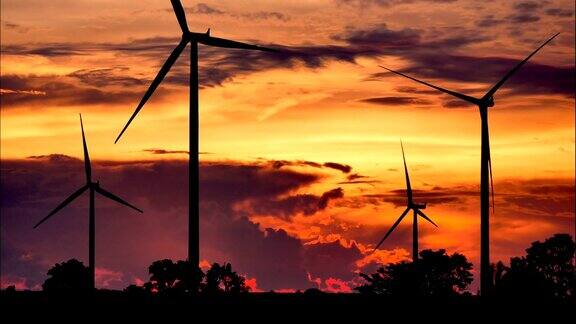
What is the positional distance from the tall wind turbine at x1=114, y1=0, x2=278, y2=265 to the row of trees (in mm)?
10742

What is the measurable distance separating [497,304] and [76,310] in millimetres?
38556

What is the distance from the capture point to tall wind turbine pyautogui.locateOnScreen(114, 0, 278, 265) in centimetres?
9225

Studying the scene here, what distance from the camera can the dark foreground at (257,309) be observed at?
308 feet

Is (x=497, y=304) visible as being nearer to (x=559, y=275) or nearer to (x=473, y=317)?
(x=473, y=317)

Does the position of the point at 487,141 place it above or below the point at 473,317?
above

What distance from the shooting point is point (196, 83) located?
98312mm

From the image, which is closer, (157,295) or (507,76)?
(157,295)

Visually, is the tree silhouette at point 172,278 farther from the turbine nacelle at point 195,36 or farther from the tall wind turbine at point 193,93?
the turbine nacelle at point 195,36

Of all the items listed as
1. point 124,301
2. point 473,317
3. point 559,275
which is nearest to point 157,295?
point 124,301

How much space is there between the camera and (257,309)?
102 meters

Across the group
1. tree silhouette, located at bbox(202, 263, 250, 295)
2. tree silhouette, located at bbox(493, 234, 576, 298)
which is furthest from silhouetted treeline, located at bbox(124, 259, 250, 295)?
tree silhouette, located at bbox(493, 234, 576, 298)

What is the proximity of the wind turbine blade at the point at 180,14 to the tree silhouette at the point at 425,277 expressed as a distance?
43.5 meters

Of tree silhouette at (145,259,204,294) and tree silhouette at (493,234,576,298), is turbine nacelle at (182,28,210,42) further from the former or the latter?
tree silhouette at (493,234,576,298)

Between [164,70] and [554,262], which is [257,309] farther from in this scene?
[554,262]
